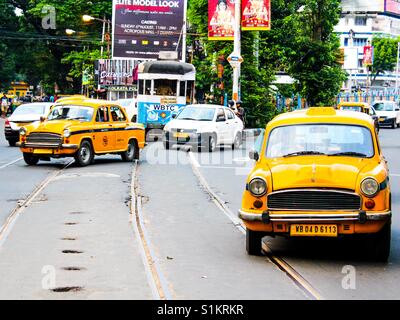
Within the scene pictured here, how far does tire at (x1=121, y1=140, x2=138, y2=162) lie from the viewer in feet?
85.2

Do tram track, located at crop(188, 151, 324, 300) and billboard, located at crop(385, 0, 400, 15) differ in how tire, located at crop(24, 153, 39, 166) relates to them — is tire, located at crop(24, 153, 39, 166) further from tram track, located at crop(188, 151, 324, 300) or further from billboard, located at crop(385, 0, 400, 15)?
billboard, located at crop(385, 0, 400, 15)

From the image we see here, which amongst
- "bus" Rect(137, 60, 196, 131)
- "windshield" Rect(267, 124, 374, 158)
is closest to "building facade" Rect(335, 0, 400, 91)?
"bus" Rect(137, 60, 196, 131)

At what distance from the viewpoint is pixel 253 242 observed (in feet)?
35.5

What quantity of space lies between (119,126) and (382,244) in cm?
1561

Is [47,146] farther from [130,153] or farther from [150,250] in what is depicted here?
[150,250]

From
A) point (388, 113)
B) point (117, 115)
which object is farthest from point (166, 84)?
point (388, 113)

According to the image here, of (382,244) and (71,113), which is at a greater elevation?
(71,113)

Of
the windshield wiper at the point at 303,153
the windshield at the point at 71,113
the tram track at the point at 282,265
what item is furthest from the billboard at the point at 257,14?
the windshield wiper at the point at 303,153

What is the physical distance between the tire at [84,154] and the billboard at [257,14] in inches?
735

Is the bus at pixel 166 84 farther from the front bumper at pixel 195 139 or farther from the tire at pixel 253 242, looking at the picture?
the tire at pixel 253 242

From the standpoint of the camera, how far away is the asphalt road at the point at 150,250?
28.6 ft

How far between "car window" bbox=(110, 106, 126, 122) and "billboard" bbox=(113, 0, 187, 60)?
35343 millimetres

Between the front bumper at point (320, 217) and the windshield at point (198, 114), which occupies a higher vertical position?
the front bumper at point (320, 217)
